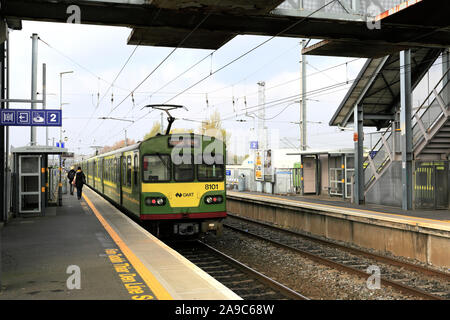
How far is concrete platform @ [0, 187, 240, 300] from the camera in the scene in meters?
5.91

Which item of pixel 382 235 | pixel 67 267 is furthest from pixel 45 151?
pixel 382 235

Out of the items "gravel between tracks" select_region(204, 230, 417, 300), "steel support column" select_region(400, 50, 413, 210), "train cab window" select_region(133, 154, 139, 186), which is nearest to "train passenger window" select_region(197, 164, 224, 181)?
"train cab window" select_region(133, 154, 139, 186)

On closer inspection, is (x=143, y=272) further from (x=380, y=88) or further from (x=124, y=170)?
(x=380, y=88)

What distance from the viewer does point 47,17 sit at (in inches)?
341

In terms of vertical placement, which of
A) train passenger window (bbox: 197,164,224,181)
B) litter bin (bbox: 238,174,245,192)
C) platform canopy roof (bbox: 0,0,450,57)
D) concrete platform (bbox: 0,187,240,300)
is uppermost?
platform canopy roof (bbox: 0,0,450,57)

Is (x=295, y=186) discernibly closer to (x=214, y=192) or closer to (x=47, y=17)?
(x=214, y=192)

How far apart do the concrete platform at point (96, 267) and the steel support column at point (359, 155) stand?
448 inches

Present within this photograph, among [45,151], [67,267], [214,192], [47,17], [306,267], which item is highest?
[47,17]

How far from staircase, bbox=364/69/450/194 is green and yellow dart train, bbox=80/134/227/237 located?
8807 millimetres

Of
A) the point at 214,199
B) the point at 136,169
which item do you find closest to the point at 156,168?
the point at 136,169

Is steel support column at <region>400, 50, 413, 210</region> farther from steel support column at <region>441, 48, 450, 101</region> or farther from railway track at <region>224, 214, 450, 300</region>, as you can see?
railway track at <region>224, 214, 450, 300</region>

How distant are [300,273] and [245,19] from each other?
5556mm
